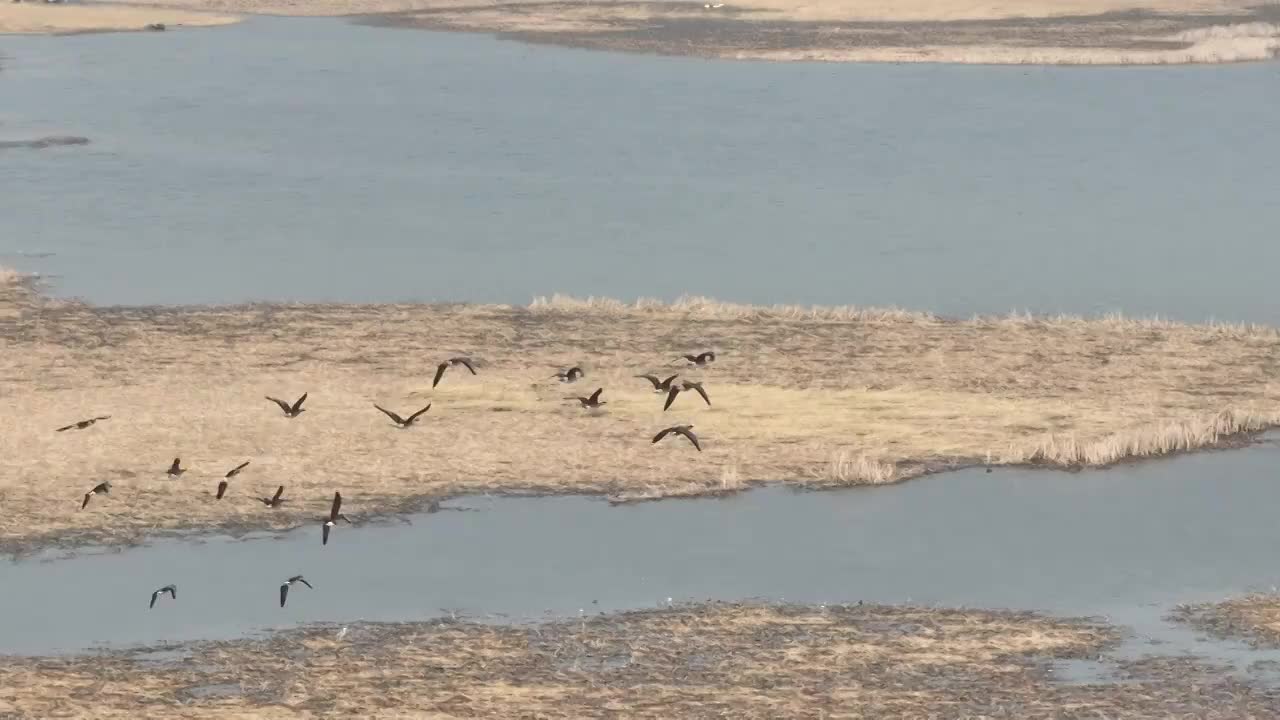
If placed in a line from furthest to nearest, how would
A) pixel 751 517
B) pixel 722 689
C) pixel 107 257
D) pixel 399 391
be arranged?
pixel 107 257, pixel 399 391, pixel 751 517, pixel 722 689

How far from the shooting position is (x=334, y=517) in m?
21.9

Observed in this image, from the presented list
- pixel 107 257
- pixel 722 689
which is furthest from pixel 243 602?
pixel 107 257

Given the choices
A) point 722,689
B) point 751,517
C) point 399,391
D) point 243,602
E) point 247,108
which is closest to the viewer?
point 722,689

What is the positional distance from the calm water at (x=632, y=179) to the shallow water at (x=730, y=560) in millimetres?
11583

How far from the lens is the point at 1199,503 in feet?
77.5

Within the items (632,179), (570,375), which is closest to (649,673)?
(570,375)

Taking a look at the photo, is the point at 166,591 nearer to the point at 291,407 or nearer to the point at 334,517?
the point at 334,517

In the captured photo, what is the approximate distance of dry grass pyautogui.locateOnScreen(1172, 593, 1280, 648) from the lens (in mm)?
18312

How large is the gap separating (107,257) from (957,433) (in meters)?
19.4

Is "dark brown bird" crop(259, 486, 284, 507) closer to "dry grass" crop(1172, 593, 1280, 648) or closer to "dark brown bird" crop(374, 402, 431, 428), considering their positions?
"dark brown bird" crop(374, 402, 431, 428)

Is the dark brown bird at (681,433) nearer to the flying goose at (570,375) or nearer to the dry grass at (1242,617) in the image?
the flying goose at (570,375)

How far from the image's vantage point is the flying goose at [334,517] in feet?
69.5

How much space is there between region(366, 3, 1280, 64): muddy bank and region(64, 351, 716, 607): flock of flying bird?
141 ft

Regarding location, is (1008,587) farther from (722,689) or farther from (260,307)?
(260,307)
